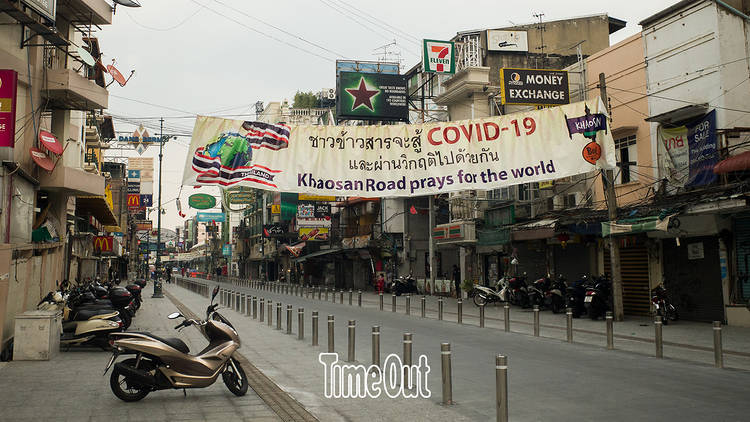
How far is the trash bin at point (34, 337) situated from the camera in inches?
422

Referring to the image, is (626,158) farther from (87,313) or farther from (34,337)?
(34,337)

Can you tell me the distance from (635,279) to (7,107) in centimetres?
1919

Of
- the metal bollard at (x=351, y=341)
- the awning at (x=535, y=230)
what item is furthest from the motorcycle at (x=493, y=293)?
the metal bollard at (x=351, y=341)

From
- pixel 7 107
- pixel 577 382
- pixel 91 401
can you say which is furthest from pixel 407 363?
pixel 7 107

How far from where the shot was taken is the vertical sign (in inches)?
433

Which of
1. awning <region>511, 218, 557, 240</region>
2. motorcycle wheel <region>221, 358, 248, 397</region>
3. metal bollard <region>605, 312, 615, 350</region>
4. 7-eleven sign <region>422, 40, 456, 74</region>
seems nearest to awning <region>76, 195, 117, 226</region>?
awning <region>511, 218, 557, 240</region>

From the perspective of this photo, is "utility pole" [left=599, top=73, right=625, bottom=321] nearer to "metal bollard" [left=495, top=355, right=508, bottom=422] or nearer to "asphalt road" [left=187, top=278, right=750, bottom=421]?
"asphalt road" [left=187, top=278, right=750, bottom=421]

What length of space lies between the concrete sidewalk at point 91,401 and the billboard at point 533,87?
54.5ft

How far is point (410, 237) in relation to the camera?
40688 millimetres

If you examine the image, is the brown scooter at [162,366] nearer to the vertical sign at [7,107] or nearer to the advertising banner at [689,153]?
the vertical sign at [7,107]

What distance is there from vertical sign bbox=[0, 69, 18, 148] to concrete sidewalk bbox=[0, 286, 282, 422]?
4129 mm

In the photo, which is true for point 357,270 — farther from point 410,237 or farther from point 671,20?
point 671,20

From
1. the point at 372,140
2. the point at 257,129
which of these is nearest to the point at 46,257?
the point at 257,129

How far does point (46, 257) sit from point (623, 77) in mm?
19750
